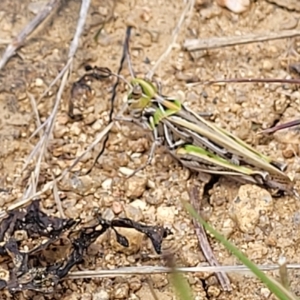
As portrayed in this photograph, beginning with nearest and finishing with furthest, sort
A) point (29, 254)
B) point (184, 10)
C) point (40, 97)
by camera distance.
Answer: point (29, 254)
point (40, 97)
point (184, 10)

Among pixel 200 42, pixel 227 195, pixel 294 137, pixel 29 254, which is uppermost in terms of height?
pixel 200 42

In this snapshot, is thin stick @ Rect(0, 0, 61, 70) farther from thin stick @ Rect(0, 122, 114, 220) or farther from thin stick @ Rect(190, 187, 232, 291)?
thin stick @ Rect(190, 187, 232, 291)

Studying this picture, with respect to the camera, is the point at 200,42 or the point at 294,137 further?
the point at 200,42

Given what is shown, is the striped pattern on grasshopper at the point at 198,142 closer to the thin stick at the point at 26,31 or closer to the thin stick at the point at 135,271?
the thin stick at the point at 135,271

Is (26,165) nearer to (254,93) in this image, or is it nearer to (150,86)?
(150,86)

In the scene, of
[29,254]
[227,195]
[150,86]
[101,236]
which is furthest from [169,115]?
[29,254]

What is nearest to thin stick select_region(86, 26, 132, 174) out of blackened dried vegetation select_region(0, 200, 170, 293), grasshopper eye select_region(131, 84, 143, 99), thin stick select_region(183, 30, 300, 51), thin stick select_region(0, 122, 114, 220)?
thin stick select_region(0, 122, 114, 220)

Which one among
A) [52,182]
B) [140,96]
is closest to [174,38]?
[140,96]

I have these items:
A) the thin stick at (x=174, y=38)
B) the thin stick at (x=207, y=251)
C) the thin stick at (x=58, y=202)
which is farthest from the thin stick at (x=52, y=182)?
the thin stick at (x=207, y=251)
